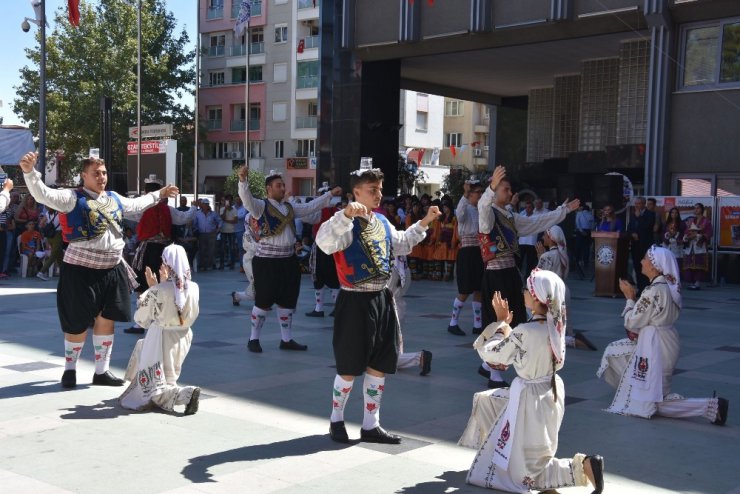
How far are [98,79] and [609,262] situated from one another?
39264mm

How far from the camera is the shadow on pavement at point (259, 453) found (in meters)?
5.31

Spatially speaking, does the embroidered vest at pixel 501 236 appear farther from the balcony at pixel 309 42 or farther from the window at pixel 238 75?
the window at pixel 238 75

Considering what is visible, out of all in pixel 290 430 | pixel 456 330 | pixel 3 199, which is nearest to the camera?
pixel 290 430

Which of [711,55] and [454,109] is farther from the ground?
[454,109]

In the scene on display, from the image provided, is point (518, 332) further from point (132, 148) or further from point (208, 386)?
point (132, 148)

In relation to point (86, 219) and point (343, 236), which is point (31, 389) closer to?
point (86, 219)

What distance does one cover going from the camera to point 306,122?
53.8 m

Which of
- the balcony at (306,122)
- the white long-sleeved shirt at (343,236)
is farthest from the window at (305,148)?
the white long-sleeved shirt at (343,236)

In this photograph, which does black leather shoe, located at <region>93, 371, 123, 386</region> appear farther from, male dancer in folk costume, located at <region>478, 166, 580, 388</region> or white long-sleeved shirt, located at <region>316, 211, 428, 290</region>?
male dancer in folk costume, located at <region>478, 166, 580, 388</region>

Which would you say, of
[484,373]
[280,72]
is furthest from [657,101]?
[280,72]

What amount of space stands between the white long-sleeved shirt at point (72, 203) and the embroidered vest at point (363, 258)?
2618mm

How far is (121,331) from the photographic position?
11086 millimetres

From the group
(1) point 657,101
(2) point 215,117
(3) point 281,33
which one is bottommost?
(1) point 657,101

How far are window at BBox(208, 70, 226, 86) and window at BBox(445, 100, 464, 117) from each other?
16665 millimetres
